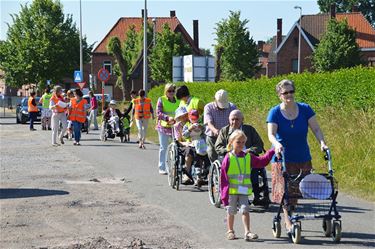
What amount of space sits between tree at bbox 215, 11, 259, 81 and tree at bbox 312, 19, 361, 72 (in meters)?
7.20

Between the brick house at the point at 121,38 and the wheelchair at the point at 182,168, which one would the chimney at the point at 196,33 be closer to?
the brick house at the point at 121,38

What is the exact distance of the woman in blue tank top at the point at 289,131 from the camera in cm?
841

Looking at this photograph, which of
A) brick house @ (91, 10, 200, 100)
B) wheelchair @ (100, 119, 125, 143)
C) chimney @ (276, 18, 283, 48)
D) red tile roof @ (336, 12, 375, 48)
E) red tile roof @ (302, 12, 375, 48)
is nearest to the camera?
wheelchair @ (100, 119, 125, 143)

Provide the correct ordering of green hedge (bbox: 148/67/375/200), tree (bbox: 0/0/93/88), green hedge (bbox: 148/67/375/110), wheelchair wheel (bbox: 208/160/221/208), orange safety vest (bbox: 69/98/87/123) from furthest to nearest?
tree (bbox: 0/0/93/88) < orange safety vest (bbox: 69/98/87/123) < green hedge (bbox: 148/67/375/110) < green hedge (bbox: 148/67/375/200) < wheelchair wheel (bbox: 208/160/221/208)

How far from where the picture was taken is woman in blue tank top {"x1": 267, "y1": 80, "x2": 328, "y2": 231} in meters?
8.41

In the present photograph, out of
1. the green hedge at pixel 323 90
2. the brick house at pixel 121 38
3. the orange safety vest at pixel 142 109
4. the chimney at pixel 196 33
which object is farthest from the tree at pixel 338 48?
the orange safety vest at pixel 142 109

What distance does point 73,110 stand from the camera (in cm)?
2344

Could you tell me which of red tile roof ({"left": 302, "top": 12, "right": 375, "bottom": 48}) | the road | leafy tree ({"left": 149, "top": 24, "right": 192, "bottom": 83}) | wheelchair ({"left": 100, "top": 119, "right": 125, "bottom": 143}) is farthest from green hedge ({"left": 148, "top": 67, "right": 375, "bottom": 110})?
red tile roof ({"left": 302, "top": 12, "right": 375, "bottom": 48})

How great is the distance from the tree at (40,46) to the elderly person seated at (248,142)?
187 feet

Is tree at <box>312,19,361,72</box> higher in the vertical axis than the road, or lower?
higher

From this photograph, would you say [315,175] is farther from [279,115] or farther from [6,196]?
[6,196]

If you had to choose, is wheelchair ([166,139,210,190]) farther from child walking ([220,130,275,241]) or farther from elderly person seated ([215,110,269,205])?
child walking ([220,130,275,241])

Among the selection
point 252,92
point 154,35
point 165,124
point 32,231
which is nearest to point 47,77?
point 154,35

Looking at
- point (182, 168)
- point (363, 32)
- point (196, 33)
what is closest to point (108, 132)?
point (182, 168)
